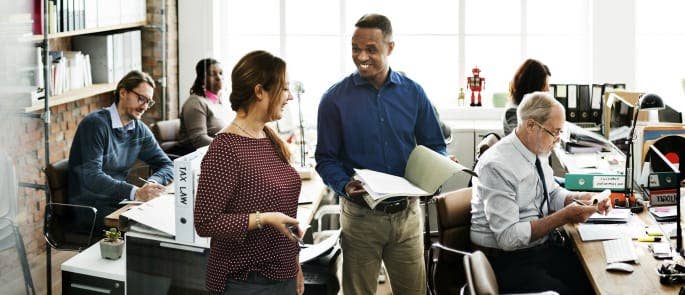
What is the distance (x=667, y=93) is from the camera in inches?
309

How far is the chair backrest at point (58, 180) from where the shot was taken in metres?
4.31

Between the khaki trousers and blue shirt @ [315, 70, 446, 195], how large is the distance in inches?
7.3

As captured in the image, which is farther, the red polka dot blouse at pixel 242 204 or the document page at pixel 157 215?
the document page at pixel 157 215

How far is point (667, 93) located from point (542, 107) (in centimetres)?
431

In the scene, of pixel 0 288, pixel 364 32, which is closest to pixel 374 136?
pixel 364 32

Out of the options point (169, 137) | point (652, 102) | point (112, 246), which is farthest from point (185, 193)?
point (169, 137)

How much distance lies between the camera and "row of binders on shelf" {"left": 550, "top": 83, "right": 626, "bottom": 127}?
7.01 meters

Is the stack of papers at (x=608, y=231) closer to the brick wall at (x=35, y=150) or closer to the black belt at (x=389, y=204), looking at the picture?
the black belt at (x=389, y=204)

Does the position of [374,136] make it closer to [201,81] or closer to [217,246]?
[217,246]

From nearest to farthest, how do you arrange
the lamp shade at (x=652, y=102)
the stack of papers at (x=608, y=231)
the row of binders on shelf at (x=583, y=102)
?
the stack of papers at (x=608, y=231) < the lamp shade at (x=652, y=102) < the row of binders on shelf at (x=583, y=102)

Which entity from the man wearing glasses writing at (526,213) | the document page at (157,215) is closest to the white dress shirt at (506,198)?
the man wearing glasses writing at (526,213)

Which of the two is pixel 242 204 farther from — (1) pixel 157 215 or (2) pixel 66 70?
(2) pixel 66 70

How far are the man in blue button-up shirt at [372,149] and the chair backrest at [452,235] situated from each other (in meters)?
0.10

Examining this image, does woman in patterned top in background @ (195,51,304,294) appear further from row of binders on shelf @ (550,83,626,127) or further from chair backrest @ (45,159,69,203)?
row of binders on shelf @ (550,83,626,127)
